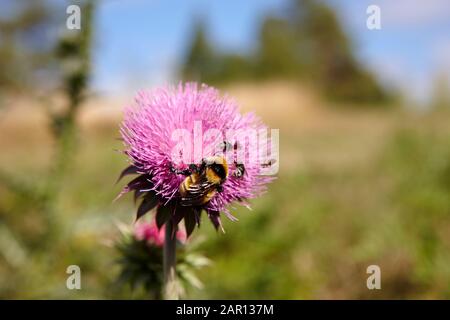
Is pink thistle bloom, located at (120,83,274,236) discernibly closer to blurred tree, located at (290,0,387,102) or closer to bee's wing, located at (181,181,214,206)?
bee's wing, located at (181,181,214,206)

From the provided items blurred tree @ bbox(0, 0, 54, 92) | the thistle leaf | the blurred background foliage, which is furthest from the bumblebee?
blurred tree @ bbox(0, 0, 54, 92)

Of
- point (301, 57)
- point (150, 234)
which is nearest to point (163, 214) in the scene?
point (150, 234)

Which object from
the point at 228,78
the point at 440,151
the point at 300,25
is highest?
the point at 300,25
